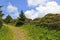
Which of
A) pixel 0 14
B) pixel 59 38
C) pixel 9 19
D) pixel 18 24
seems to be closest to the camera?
pixel 59 38

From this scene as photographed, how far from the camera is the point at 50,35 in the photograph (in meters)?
23.2

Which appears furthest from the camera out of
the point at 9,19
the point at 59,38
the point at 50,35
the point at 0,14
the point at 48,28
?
the point at 9,19

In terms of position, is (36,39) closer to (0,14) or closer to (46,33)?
(46,33)

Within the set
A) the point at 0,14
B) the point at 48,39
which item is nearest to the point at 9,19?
the point at 0,14

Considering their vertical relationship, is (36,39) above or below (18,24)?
below

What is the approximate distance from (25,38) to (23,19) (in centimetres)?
2398

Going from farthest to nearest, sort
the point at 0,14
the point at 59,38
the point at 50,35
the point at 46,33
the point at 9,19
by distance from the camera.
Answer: the point at 9,19 → the point at 0,14 → the point at 46,33 → the point at 50,35 → the point at 59,38

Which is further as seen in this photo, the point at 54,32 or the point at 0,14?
the point at 0,14

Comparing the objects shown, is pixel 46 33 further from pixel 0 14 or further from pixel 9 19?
pixel 9 19

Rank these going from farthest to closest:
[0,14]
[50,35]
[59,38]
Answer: [0,14]
[50,35]
[59,38]

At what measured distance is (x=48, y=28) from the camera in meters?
26.5

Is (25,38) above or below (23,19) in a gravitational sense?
below

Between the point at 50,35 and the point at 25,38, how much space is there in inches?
165

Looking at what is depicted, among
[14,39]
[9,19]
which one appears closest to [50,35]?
[14,39]
